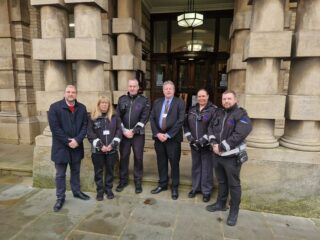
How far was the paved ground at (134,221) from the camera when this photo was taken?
289cm

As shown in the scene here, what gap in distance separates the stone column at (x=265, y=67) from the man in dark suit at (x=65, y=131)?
8.17ft

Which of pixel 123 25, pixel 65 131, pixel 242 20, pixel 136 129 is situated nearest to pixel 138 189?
pixel 136 129

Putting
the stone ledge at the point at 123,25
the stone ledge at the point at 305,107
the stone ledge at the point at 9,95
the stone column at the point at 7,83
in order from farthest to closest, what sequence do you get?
the stone ledge at the point at 9,95 → the stone column at the point at 7,83 → the stone ledge at the point at 123,25 → the stone ledge at the point at 305,107

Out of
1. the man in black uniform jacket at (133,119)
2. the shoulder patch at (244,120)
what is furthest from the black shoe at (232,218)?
the man in black uniform jacket at (133,119)

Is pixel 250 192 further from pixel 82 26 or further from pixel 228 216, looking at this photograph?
pixel 82 26

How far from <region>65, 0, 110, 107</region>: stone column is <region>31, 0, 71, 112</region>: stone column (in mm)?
190

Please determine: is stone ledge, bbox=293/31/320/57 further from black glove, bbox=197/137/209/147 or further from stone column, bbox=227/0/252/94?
stone column, bbox=227/0/252/94

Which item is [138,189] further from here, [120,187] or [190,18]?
[190,18]

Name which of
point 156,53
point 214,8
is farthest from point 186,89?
point 214,8

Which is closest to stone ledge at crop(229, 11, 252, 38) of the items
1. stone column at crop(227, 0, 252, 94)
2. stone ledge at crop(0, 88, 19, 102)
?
stone column at crop(227, 0, 252, 94)

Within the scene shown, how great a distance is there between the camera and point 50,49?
3.83m

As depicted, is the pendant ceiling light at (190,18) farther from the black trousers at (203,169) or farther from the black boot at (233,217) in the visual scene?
the black boot at (233,217)

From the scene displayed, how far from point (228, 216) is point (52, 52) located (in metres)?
3.71

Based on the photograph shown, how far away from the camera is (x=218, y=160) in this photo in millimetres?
3125
